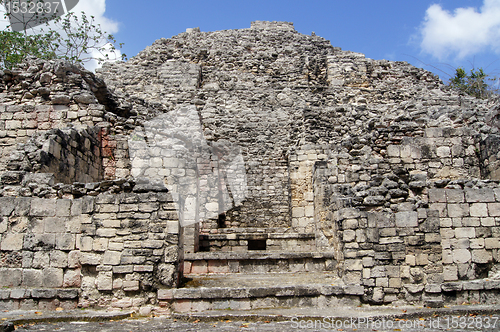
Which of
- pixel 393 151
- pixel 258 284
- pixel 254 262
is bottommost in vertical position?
pixel 258 284

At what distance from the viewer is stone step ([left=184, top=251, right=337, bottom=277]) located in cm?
747

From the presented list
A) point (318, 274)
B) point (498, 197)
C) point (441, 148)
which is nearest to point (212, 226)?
Result: point (318, 274)

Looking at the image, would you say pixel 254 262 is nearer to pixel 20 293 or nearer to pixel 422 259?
pixel 422 259

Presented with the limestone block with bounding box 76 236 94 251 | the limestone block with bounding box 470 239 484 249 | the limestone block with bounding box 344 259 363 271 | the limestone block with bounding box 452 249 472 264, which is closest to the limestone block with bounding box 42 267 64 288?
the limestone block with bounding box 76 236 94 251

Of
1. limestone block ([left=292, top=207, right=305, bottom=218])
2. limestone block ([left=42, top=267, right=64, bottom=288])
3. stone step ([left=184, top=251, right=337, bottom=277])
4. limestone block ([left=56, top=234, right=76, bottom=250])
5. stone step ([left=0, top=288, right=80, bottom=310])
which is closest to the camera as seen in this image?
stone step ([left=0, top=288, right=80, bottom=310])

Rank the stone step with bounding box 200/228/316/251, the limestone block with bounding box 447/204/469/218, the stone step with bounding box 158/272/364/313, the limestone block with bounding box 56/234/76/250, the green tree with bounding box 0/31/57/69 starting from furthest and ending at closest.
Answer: the green tree with bounding box 0/31/57/69
the stone step with bounding box 200/228/316/251
the limestone block with bounding box 447/204/469/218
the limestone block with bounding box 56/234/76/250
the stone step with bounding box 158/272/364/313

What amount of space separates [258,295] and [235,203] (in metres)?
6.81

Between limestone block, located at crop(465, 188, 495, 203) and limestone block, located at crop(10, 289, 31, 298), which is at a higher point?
limestone block, located at crop(465, 188, 495, 203)

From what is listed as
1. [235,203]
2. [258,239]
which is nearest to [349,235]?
[258,239]

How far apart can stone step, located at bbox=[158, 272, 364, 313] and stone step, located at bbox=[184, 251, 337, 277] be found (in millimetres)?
1120

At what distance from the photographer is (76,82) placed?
9836mm

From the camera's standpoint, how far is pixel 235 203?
12539 millimetres

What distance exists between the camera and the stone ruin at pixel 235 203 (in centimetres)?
581

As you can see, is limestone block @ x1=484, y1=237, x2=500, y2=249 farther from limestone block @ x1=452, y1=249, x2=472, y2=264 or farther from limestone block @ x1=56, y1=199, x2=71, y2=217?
limestone block @ x1=56, y1=199, x2=71, y2=217
